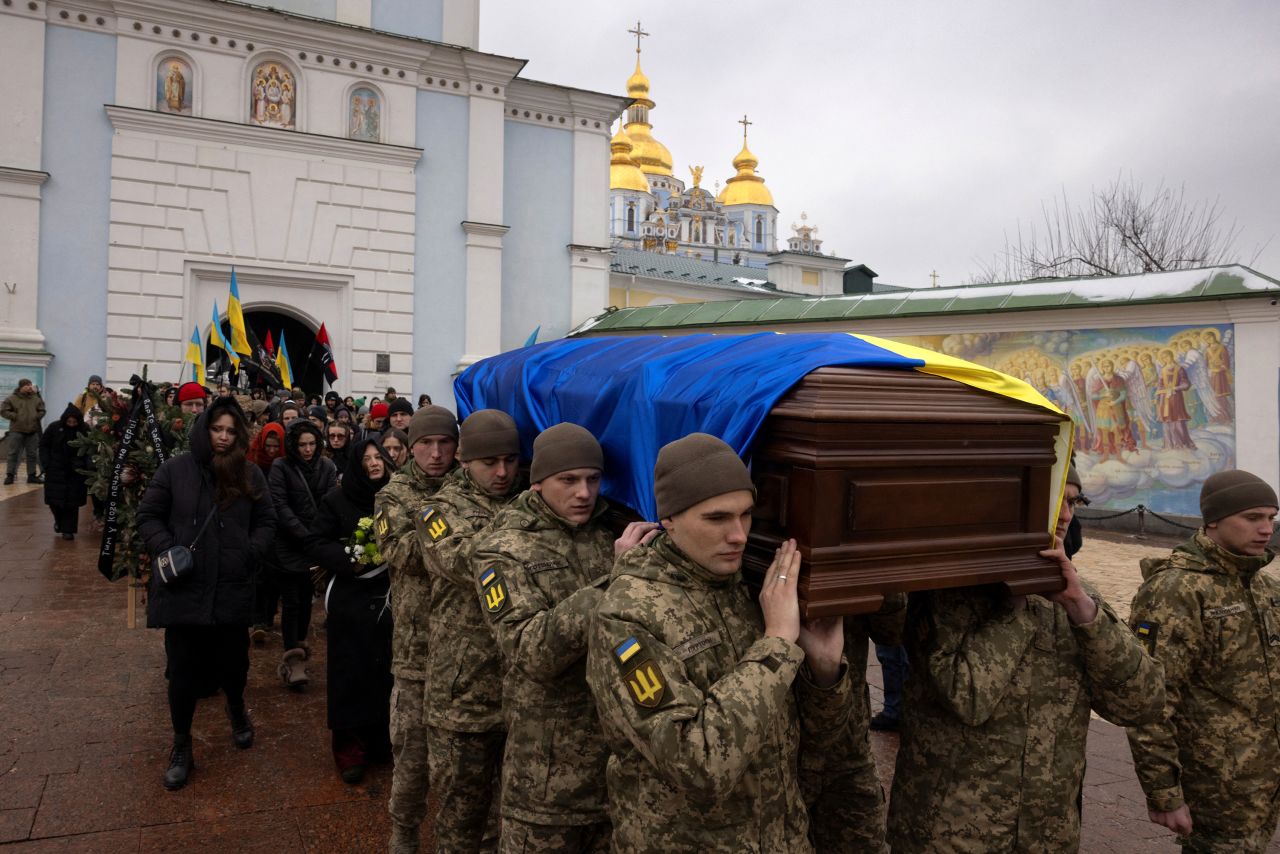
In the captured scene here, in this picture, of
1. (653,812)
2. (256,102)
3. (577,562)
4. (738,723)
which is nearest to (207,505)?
(577,562)

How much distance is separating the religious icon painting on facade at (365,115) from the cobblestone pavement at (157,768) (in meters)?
13.8

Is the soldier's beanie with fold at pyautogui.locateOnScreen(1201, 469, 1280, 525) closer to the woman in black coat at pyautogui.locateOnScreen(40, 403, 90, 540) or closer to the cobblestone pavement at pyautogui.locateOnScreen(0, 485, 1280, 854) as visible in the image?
the cobblestone pavement at pyautogui.locateOnScreen(0, 485, 1280, 854)

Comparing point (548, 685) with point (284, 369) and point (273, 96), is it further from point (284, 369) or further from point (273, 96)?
point (273, 96)

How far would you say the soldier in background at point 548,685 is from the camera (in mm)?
2482

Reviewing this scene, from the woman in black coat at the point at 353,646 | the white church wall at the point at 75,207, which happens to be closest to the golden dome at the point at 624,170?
the white church wall at the point at 75,207

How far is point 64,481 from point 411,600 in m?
8.10

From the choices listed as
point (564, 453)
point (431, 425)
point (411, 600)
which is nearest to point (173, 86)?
point (431, 425)

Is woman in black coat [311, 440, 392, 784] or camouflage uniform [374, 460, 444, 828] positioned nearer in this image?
camouflage uniform [374, 460, 444, 828]

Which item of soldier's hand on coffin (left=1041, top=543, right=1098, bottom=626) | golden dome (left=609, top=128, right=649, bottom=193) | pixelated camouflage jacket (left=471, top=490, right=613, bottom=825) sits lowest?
pixelated camouflage jacket (left=471, top=490, right=613, bottom=825)

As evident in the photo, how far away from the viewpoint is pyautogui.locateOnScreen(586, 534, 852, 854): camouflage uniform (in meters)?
1.71

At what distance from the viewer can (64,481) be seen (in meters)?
9.70

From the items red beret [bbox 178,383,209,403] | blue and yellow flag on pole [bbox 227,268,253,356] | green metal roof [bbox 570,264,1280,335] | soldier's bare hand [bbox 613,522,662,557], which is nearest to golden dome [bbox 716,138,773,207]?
green metal roof [bbox 570,264,1280,335]

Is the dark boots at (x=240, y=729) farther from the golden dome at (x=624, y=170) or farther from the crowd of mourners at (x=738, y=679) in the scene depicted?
the golden dome at (x=624, y=170)

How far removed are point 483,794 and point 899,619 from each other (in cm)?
159
